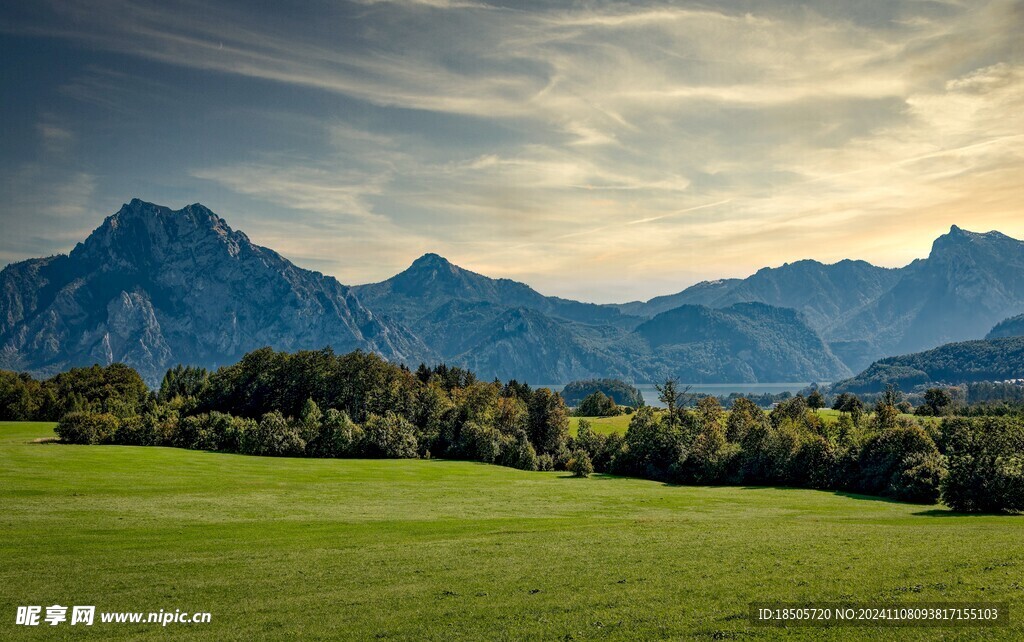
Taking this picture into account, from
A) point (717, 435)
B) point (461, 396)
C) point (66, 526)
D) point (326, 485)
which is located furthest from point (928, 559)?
point (461, 396)

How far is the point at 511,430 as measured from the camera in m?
141

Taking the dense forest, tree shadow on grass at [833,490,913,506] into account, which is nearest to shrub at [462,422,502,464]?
the dense forest

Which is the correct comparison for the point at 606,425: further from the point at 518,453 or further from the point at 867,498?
the point at 867,498

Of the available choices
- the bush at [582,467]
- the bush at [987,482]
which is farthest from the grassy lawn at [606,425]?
the bush at [987,482]

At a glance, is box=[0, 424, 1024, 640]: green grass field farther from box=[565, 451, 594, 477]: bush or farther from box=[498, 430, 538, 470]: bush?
box=[498, 430, 538, 470]: bush

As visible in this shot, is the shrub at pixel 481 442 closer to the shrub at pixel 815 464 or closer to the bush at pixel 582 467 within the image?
the bush at pixel 582 467

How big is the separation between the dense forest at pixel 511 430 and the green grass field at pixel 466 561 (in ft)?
56.5

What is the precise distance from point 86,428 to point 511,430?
83.5m

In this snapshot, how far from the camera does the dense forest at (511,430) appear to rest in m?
83.6

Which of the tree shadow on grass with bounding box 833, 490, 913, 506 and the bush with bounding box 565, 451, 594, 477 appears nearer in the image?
the tree shadow on grass with bounding box 833, 490, 913, 506

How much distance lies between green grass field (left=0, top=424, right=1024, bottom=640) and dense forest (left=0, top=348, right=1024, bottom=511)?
17213mm

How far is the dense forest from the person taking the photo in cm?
8362

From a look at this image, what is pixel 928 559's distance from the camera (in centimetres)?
3247

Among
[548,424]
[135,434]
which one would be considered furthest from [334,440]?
[548,424]
